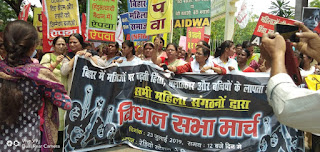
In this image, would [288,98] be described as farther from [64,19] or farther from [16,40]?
[64,19]

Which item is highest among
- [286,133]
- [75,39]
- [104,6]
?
[104,6]

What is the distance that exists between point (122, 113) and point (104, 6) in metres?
2.78

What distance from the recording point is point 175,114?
440 cm

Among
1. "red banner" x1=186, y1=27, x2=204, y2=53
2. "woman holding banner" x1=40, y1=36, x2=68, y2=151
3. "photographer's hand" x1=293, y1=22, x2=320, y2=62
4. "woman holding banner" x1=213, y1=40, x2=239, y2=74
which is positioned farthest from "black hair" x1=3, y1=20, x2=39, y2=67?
"red banner" x1=186, y1=27, x2=204, y2=53

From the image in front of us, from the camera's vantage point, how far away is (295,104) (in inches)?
41.3

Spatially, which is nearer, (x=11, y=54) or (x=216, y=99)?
(x=11, y=54)

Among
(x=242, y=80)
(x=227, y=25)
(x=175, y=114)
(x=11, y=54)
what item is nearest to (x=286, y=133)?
(x=242, y=80)

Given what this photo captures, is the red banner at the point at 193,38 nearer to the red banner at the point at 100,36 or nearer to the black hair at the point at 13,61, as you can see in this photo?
the red banner at the point at 100,36

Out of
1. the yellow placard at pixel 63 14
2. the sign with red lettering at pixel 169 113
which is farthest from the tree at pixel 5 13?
the sign with red lettering at pixel 169 113

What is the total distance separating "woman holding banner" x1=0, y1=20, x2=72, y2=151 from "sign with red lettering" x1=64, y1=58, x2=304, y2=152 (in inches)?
82.1

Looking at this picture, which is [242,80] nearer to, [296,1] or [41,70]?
[41,70]

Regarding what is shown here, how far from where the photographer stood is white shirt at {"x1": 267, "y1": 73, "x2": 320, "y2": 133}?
40.4 inches

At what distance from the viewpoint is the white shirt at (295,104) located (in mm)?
1027

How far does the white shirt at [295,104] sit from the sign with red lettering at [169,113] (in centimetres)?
314
